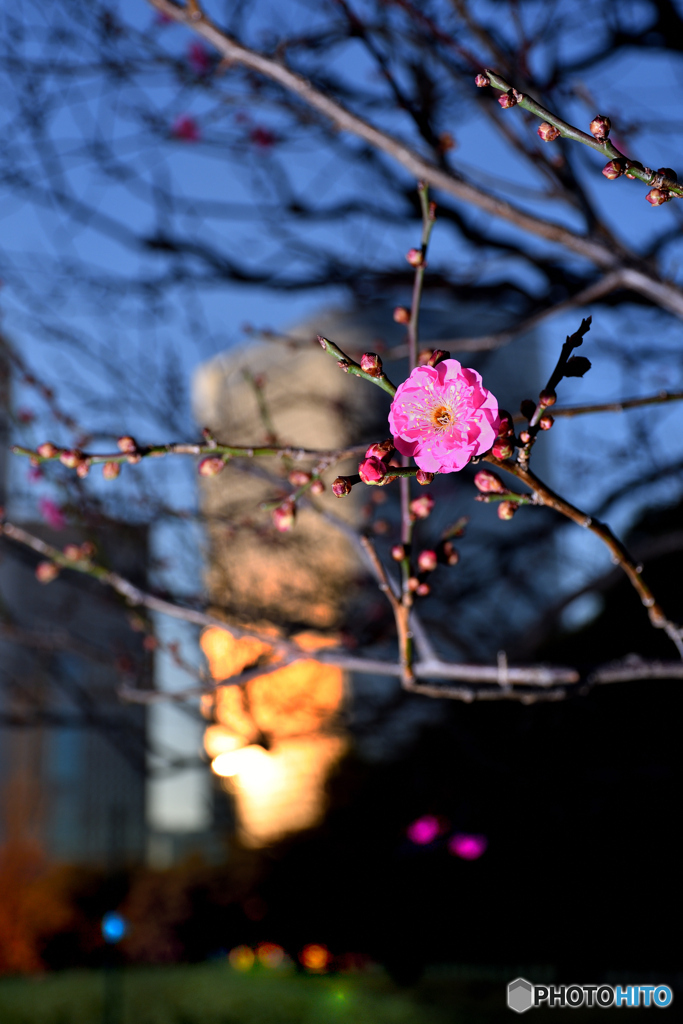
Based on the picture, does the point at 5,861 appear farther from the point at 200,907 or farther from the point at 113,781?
the point at 113,781

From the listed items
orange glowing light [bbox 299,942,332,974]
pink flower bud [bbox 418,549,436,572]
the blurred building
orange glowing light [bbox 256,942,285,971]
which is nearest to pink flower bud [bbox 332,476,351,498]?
pink flower bud [bbox 418,549,436,572]

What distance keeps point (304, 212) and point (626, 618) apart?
385 cm

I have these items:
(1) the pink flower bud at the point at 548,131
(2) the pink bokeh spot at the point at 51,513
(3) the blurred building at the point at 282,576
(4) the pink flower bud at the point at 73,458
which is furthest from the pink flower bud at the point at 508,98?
(2) the pink bokeh spot at the point at 51,513

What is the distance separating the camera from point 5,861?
1327 centimetres

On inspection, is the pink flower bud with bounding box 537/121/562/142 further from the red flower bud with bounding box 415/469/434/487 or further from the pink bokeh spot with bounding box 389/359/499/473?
the red flower bud with bounding box 415/469/434/487

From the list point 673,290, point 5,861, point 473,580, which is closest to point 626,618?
point 473,580

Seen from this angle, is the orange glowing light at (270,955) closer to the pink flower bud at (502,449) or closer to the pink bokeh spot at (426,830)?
the pink bokeh spot at (426,830)

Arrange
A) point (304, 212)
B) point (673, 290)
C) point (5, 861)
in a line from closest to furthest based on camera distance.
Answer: point (673, 290) < point (304, 212) < point (5, 861)

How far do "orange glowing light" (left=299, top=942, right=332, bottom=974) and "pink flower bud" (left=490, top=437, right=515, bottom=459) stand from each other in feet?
28.5

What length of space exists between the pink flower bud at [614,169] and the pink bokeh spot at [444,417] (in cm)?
29

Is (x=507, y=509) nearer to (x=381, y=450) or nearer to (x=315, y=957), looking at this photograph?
(x=381, y=450)

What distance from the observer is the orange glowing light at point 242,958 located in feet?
32.5

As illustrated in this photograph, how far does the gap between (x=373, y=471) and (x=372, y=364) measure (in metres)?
0.12

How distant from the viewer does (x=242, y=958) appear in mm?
10117
